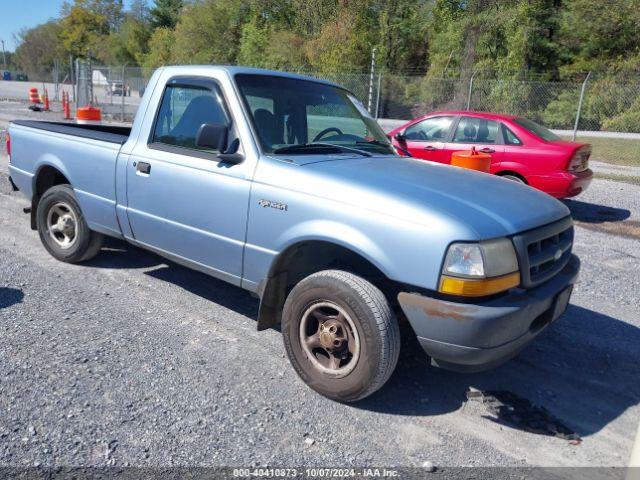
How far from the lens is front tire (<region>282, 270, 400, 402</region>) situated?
2984 mm

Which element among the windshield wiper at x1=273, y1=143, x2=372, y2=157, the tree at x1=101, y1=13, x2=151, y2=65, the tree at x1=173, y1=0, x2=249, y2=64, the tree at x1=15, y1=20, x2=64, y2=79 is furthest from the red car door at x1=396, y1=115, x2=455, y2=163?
the tree at x1=15, y1=20, x2=64, y2=79

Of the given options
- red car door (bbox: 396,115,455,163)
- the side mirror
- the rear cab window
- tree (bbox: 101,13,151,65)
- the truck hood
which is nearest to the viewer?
the truck hood

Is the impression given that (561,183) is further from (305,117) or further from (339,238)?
(339,238)

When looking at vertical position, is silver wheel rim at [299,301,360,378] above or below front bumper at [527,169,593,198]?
below

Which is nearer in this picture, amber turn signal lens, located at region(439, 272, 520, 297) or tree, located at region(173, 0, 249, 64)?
amber turn signal lens, located at region(439, 272, 520, 297)

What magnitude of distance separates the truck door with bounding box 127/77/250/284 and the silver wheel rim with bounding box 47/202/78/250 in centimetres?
113

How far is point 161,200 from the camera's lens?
4.04 metres

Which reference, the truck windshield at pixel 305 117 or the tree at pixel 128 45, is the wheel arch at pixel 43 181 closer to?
the truck windshield at pixel 305 117

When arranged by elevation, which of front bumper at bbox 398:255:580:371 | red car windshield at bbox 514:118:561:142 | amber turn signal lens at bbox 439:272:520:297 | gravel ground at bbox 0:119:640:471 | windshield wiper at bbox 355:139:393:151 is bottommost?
gravel ground at bbox 0:119:640:471

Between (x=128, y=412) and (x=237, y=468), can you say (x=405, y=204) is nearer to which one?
(x=237, y=468)

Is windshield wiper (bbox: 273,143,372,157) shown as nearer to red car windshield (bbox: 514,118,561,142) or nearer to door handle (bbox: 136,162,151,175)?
door handle (bbox: 136,162,151,175)

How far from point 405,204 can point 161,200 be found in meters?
1.97

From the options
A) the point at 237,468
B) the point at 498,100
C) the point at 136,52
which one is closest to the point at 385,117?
the point at 498,100

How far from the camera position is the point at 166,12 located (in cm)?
6262
